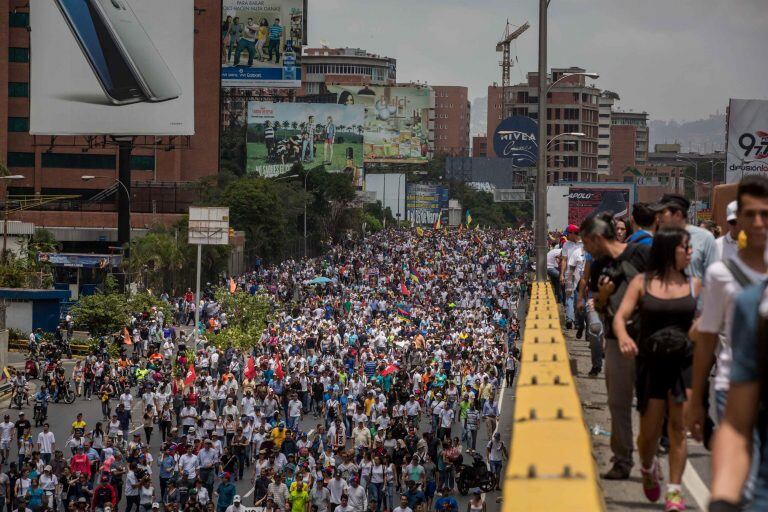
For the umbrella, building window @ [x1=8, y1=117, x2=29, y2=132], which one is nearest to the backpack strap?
the umbrella

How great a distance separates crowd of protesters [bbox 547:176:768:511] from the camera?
4223mm

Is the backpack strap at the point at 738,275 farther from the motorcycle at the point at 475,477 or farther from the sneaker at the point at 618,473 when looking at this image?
the motorcycle at the point at 475,477

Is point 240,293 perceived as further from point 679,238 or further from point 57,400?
point 679,238

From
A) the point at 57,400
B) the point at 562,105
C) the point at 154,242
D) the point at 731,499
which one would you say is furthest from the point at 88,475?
the point at 562,105

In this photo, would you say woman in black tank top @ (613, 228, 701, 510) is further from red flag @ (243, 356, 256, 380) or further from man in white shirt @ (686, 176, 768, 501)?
red flag @ (243, 356, 256, 380)

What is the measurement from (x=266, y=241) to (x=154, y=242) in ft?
57.2

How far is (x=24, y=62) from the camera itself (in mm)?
85375

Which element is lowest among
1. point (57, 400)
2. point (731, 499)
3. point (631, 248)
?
point (57, 400)

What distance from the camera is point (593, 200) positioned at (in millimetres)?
74938

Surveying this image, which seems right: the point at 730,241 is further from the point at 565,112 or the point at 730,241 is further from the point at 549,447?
the point at 565,112

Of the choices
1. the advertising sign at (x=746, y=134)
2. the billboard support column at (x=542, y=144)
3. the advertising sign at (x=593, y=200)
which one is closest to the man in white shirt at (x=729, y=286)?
the billboard support column at (x=542, y=144)

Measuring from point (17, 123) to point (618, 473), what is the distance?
8478cm

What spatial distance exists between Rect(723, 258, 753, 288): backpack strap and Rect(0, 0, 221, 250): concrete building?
74931 mm

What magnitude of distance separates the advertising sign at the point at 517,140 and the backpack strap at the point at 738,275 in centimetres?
9282
